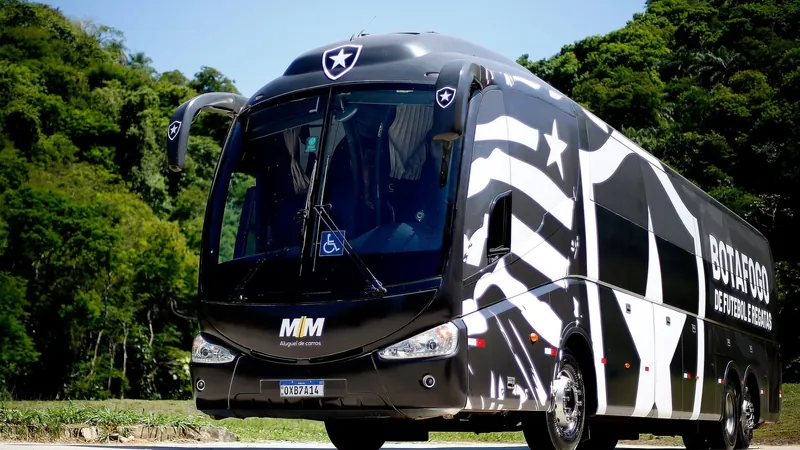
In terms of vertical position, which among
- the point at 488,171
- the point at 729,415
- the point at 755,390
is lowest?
the point at 729,415

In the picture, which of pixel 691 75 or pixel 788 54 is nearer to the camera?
pixel 788 54

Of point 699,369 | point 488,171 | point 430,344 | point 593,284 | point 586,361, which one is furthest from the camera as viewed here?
point 699,369

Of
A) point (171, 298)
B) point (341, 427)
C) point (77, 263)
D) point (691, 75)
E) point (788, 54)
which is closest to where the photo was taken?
point (341, 427)

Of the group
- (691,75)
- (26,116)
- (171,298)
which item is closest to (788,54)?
(691,75)

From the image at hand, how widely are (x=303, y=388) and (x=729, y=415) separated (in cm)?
928

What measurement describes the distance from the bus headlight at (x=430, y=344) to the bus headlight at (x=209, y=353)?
1474mm

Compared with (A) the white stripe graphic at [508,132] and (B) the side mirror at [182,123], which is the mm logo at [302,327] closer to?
(B) the side mirror at [182,123]

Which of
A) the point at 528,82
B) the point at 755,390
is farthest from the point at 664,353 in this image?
the point at 755,390

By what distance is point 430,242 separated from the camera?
8.19 m

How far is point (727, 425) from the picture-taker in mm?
15359

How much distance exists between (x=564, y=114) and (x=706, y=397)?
565 cm

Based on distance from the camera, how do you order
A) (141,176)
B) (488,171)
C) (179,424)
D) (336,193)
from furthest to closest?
(141,176) < (179,424) < (488,171) < (336,193)

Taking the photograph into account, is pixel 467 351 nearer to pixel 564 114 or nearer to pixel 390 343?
pixel 390 343

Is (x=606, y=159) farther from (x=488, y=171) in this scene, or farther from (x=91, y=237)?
(x=91, y=237)
